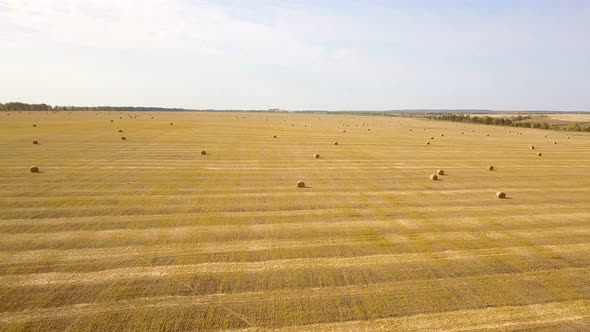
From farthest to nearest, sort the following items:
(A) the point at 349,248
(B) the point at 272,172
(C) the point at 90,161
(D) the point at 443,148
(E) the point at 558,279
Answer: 1. (D) the point at 443,148
2. (C) the point at 90,161
3. (B) the point at 272,172
4. (A) the point at 349,248
5. (E) the point at 558,279

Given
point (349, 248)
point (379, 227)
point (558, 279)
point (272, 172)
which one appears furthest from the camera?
point (272, 172)

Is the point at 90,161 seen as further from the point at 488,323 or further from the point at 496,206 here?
the point at 488,323

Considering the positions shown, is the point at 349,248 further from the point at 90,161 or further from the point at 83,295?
the point at 90,161

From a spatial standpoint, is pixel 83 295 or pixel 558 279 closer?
pixel 83 295

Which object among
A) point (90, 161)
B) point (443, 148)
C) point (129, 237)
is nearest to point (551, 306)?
point (129, 237)

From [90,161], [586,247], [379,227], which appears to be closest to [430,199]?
[379,227]

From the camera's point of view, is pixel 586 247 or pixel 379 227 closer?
pixel 586 247
